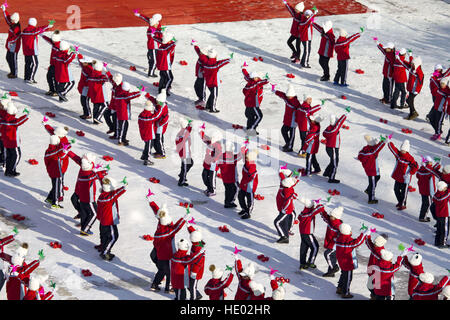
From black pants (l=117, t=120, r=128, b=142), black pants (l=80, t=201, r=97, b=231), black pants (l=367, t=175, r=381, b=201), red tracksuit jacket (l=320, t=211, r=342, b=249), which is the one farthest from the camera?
black pants (l=117, t=120, r=128, b=142)

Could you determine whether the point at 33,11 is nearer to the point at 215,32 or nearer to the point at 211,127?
the point at 215,32

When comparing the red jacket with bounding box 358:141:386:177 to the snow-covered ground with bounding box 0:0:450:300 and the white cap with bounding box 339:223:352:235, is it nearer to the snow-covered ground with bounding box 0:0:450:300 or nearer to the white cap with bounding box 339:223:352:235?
the snow-covered ground with bounding box 0:0:450:300

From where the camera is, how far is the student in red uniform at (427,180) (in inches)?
708

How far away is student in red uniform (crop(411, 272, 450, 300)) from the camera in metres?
14.5

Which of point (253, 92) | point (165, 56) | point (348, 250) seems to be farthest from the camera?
point (165, 56)

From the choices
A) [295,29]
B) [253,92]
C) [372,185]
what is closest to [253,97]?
[253,92]

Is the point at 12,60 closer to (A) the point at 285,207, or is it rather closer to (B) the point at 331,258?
(A) the point at 285,207

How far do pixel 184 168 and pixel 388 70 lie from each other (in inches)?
287

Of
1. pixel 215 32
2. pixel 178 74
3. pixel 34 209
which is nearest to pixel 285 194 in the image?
pixel 34 209

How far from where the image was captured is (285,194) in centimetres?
1697

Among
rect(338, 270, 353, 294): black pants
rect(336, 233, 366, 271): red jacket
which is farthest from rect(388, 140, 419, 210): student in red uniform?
rect(338, 270, 353, 294): black pants

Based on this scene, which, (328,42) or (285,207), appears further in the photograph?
(328,42)

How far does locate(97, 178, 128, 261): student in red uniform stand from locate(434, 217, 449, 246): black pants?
6.32 meters

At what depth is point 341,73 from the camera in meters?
24.6
